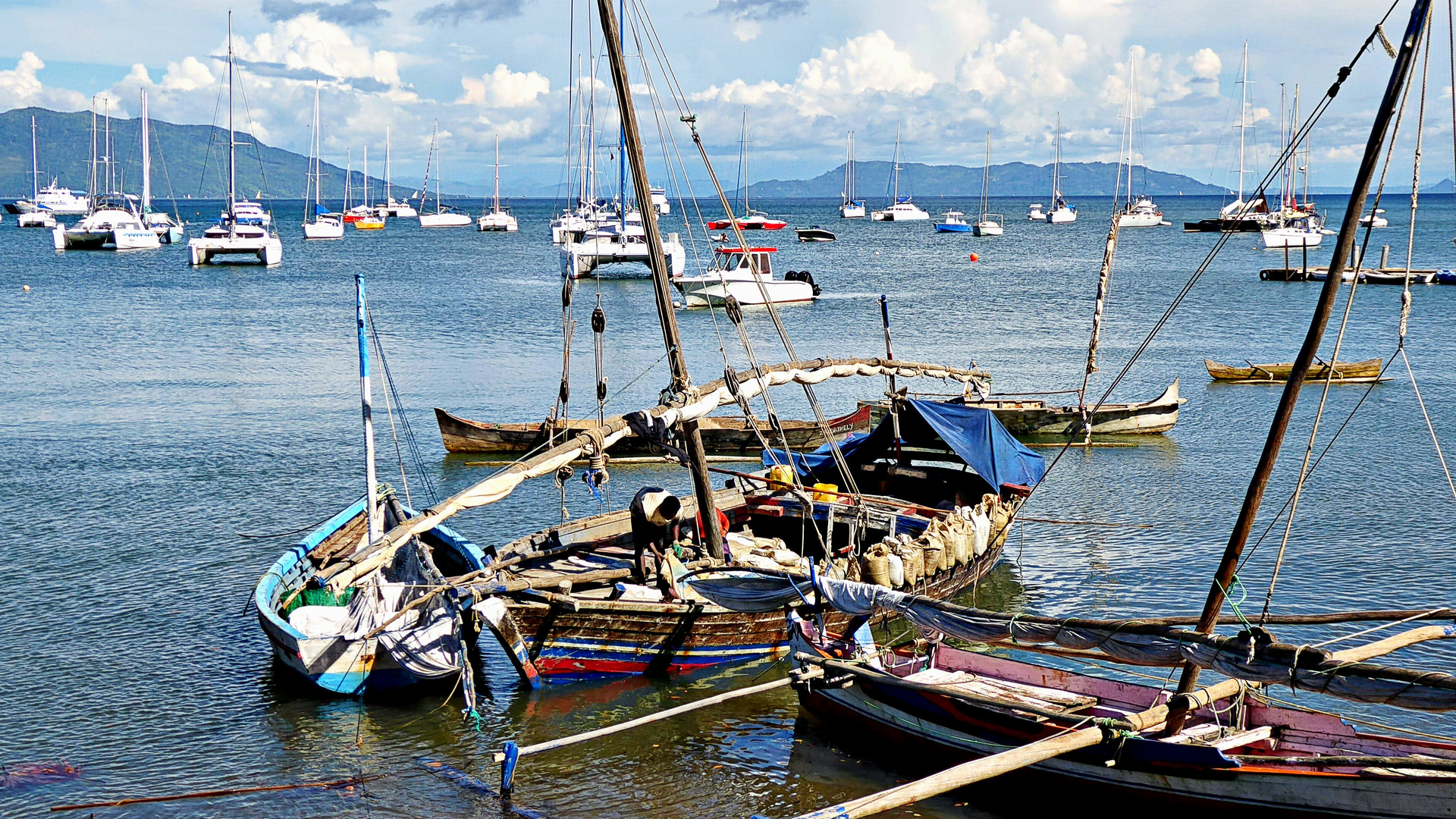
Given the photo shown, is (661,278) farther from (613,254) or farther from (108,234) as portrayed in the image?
(108,234)

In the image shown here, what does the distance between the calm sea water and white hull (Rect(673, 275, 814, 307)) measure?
1510 mm

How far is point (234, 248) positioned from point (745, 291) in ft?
179

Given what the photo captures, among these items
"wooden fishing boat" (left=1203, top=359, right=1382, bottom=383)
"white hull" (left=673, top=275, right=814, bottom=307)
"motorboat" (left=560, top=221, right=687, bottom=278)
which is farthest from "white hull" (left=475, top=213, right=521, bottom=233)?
"wooden fishing boat" (left=1203, top=359, right=1382, bottom=383)

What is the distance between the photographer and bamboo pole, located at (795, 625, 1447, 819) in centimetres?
1316

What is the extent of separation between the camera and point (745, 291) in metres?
71.9

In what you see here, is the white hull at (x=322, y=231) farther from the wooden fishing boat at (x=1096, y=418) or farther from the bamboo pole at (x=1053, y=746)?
the bamboo pole at (x=1053, y=746)

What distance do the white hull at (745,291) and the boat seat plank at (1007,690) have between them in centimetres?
5333

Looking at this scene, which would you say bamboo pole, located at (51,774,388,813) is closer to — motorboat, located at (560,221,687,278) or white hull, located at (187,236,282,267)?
motorboat, located at (560,221,687,278)

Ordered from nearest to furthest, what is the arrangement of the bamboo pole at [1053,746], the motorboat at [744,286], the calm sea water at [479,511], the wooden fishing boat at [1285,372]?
the bamboo pole at [1053,746] → the calm sea water at [479,511] → the wooden fishing boat at [1285,372] → the motorboat at [744,286]

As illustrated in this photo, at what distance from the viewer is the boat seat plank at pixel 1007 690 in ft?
52.5

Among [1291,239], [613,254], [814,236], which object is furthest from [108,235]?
[1291,239]

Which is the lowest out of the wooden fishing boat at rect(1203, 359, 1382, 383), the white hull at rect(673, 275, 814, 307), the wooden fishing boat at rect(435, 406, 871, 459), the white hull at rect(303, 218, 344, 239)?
the wooden fishing boat at rect(435, 406, 871, 459)

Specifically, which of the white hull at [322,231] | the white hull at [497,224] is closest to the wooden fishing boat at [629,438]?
the white hull at [322,231]

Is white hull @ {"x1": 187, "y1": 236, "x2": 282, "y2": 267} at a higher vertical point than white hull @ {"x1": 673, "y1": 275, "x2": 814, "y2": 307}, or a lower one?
higher
